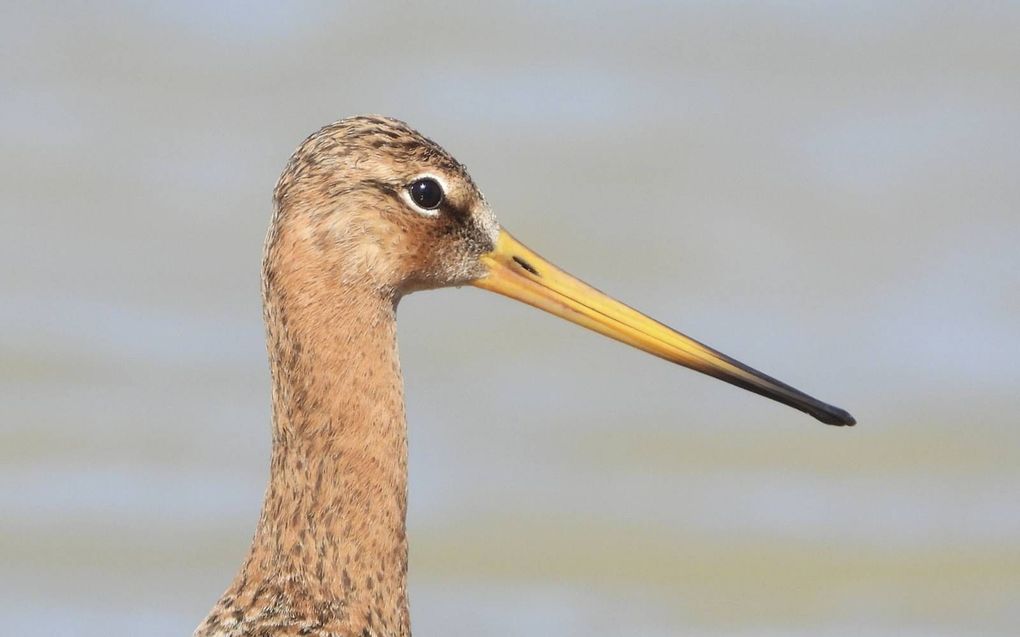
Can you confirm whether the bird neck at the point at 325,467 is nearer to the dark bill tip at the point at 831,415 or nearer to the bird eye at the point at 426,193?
the bird eye at the point at 426,193

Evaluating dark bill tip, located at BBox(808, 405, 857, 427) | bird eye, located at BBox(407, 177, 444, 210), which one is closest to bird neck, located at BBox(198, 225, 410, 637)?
bird eye, located at BBox(407, 177, 444, 210)

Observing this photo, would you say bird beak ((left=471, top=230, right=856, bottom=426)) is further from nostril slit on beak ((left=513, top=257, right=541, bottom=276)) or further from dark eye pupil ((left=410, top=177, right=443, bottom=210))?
dark eye pupil ((left=410, top=177, right=443, bottom=210))

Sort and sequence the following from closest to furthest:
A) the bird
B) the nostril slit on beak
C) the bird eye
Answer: the bird → the bird eye → the nostril slit on beak

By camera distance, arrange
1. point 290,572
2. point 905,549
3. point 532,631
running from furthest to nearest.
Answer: point 905,549
point 532,631
point 290,572

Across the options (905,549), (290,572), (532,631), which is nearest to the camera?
(290,572)

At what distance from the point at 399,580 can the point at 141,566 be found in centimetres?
270

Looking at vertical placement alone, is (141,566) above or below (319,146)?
above

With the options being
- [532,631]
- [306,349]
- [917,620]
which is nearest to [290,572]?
[306,349]

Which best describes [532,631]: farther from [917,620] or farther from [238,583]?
[238,583]

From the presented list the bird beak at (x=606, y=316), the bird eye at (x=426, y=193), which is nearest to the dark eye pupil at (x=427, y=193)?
the bird eye at (x=426, y=193)

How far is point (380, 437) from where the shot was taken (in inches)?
193

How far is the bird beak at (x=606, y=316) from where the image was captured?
517 cm

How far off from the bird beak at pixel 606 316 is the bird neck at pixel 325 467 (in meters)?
0.37

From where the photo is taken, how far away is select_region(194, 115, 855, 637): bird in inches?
190
